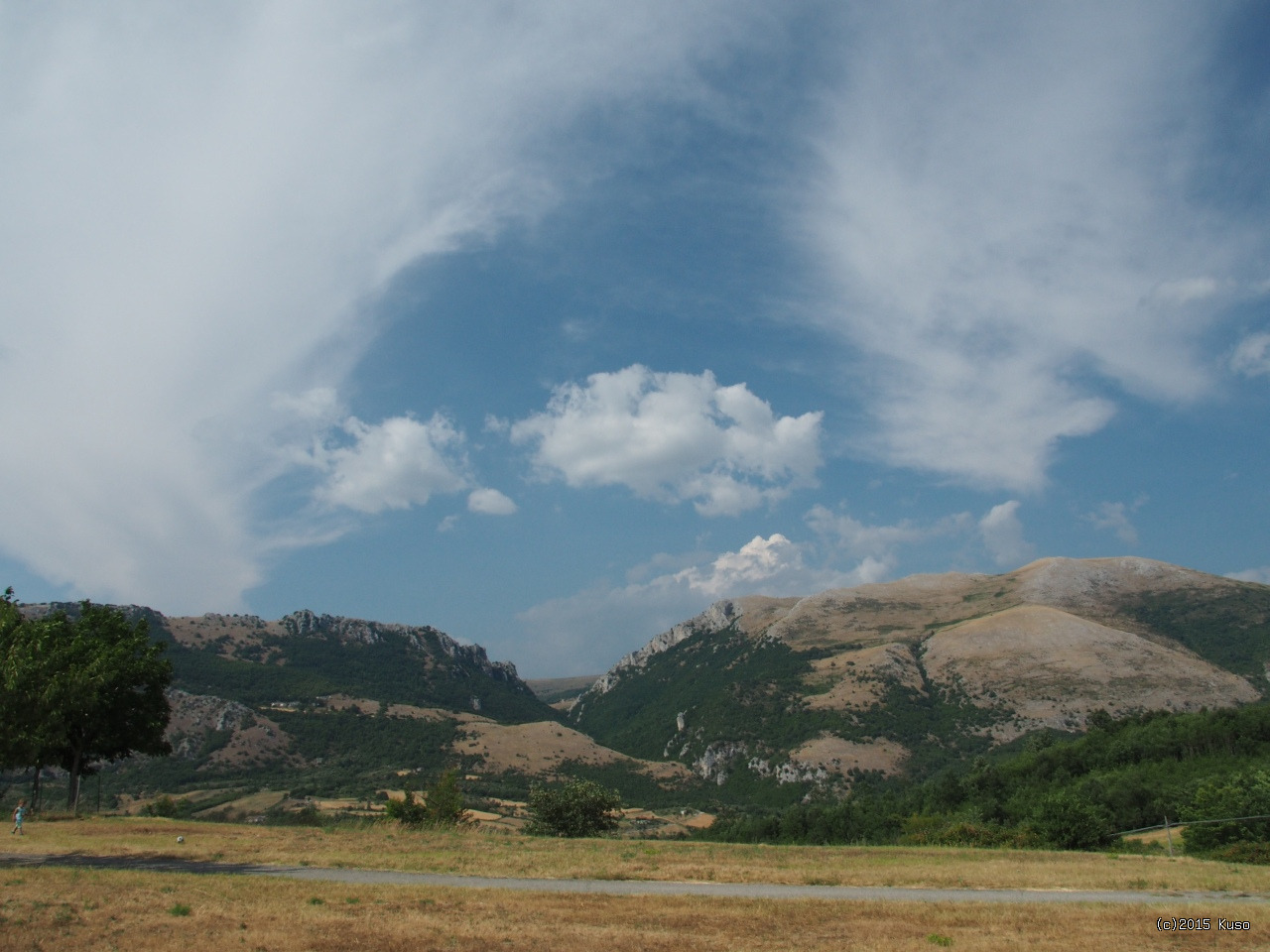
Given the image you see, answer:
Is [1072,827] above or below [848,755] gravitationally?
above

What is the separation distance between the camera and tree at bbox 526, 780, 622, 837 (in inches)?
1841

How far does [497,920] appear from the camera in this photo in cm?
1641

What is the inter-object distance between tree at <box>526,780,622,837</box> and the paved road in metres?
24.5

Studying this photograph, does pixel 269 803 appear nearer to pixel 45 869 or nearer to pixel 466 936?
pixel 45 869

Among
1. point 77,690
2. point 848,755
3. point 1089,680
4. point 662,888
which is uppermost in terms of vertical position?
point 77,690

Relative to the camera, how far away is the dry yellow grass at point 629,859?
2442 cm

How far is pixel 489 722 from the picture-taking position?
182625 mm

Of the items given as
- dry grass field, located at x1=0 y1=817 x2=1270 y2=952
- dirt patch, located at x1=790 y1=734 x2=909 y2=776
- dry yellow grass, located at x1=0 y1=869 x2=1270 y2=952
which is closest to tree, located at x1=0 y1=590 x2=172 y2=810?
dry grass field, located at x1=0 y1=817 x2=1270 y2=952

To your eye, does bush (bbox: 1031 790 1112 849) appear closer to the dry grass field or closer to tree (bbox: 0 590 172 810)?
the dry grass field

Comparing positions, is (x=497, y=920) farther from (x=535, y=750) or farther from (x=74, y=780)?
(x=535, y=750)

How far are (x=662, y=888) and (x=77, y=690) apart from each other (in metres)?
31.9

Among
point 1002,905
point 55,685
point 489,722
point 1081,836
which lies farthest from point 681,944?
point 489,722

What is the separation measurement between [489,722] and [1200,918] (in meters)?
181

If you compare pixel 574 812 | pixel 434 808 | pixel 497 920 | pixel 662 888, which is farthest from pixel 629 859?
pixel 434 808
